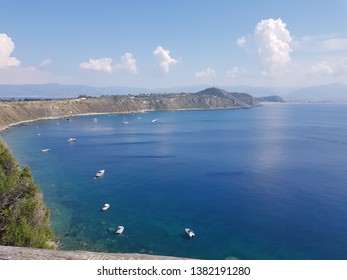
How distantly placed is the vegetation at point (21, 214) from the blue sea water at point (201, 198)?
7716 millimetres

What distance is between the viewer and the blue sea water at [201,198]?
169 feet

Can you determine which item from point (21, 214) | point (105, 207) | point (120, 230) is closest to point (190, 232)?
point (120, 230)

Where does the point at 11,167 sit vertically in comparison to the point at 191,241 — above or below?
above

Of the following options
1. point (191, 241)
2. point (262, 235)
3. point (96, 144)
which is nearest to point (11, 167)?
point (191, 241)

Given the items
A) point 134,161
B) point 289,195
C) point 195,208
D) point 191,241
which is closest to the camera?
point 191,241

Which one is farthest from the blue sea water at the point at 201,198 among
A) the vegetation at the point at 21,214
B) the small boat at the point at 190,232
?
the vegetation at the point at 21,214

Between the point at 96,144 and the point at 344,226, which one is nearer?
the point at 344,226

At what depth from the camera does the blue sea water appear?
51469 millimetres

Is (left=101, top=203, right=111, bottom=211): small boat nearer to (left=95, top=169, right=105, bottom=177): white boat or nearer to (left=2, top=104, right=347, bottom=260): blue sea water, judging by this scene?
(left=2, top=104, right=347, bottom=260): blue sea water

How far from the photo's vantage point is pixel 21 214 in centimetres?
4222

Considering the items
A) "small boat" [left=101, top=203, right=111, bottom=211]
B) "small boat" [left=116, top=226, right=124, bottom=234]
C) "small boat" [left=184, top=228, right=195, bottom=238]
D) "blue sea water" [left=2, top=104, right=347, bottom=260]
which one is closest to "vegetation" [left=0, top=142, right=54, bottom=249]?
"blue sea water" [left=2, top=104, right=347, bottom=260]

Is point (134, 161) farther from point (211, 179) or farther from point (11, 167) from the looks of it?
point (11, 167)

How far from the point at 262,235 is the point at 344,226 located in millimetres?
17223

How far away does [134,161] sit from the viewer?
114375mm
